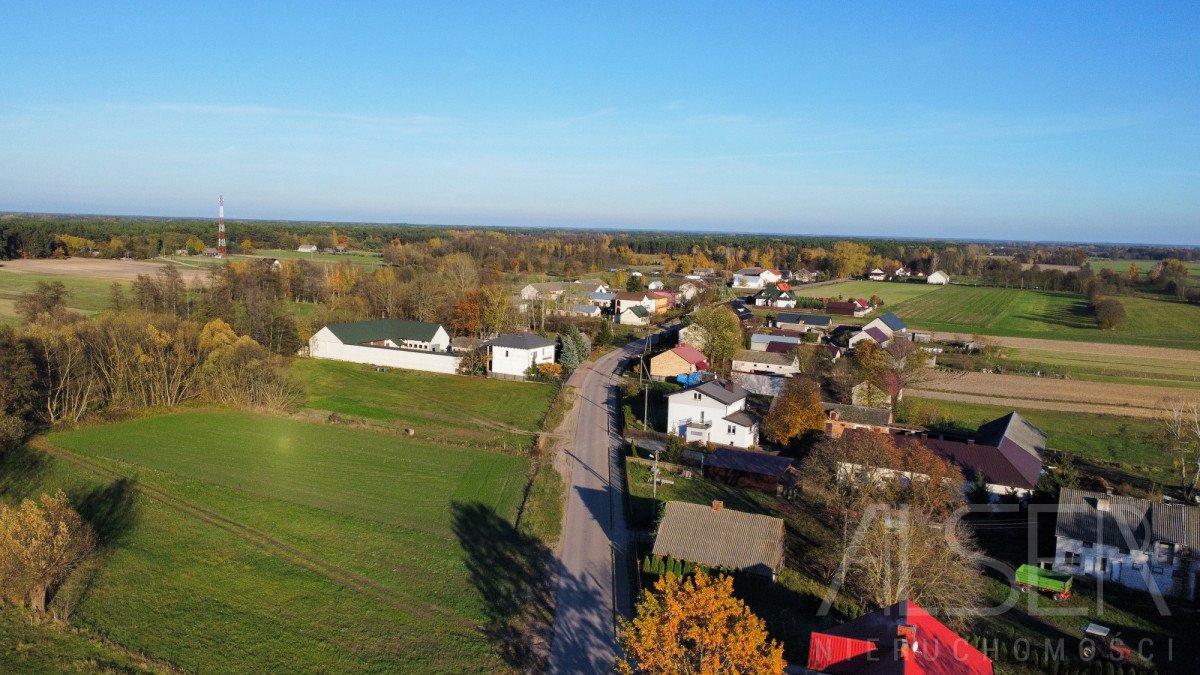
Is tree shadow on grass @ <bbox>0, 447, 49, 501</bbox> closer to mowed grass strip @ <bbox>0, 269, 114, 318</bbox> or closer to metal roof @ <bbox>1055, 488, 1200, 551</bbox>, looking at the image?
metal roof @ <bbox>1055, 488, 1200, 551</bbox>

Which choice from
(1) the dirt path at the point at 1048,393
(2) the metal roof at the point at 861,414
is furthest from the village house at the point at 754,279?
(2) the metal roof at the point at 861,414

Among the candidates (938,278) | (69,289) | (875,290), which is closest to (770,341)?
(875,290)

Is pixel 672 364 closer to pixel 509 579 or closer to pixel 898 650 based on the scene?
pixel 509 579

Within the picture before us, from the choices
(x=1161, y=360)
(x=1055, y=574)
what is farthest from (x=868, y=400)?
(x=1161, y=360)

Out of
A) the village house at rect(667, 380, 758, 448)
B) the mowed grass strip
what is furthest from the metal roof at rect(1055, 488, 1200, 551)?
the mowed grass strip

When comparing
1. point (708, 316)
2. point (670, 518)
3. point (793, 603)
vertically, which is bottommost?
point (793, 603)

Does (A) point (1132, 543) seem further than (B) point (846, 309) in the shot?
No

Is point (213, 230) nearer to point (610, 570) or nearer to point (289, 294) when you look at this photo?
point (289, 294)
